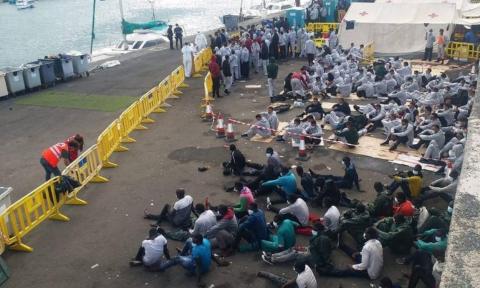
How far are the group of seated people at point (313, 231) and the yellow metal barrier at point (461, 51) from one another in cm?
1609

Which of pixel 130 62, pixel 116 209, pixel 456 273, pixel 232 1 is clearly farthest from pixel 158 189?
pixel 232 1

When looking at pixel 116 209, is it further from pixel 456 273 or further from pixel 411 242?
pixel 456 273

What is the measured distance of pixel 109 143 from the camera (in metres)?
14.6

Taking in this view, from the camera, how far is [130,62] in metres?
30.9

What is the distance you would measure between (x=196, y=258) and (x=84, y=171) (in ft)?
17.5

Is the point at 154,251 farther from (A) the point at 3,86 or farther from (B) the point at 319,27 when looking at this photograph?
(B) the point at 319,27

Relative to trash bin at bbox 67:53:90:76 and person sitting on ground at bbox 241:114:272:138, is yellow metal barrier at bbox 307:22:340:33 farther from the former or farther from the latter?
person sitting on ground at bbox 241:114:272:138

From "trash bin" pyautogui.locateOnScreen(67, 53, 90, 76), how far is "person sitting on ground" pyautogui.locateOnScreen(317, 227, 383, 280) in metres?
21.2

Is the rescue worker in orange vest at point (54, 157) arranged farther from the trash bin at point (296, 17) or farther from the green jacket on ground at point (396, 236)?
the trash bin at point (296, 17)

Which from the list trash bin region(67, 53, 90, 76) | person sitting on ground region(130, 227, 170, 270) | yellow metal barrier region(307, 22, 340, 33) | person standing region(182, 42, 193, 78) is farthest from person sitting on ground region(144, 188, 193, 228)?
yellow metal barrier region(307, 22, 340, 33)

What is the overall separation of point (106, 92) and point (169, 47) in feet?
41.7

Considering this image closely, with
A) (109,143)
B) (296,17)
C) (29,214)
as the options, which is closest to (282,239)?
(29,214)

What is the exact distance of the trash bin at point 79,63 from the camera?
1027 inches

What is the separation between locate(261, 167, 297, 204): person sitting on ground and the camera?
37.9 ft
